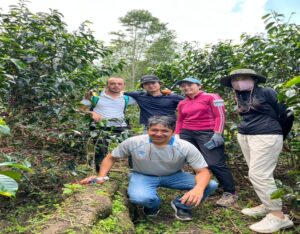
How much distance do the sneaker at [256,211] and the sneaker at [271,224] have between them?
0.89 ft

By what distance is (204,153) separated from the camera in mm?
3918

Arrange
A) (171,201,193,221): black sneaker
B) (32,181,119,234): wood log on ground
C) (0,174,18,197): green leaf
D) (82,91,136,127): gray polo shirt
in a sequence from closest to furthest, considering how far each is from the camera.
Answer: (0,174,18,197): green leaf < (32,181,119,234): wood log on ground < (171,201,193,221): black sneaker < (82,91,136,127): gray polo shirt

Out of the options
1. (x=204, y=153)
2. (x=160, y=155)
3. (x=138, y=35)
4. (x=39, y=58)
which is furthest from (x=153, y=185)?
(x=138, y=35)

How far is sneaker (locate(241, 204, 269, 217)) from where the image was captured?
3.48 m

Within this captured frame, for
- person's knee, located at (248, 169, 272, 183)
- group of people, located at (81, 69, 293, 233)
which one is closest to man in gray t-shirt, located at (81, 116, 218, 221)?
group of people, located at (81, 69, 293, 233)

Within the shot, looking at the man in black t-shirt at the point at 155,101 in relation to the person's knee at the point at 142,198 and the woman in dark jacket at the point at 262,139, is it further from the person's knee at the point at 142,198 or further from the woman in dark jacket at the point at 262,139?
the person's knee at the point at 142,198

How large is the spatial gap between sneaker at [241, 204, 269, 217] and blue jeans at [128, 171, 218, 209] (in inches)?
17.9

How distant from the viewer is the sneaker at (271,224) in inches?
122

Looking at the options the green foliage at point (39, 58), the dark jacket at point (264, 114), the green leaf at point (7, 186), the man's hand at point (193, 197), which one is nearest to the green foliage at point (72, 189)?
the green foliage at point (39, 58)

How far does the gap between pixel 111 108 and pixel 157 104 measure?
1.93ft

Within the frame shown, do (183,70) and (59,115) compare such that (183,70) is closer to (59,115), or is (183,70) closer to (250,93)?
(250,93)

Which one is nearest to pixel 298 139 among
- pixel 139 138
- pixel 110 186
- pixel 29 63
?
pixel 139 138

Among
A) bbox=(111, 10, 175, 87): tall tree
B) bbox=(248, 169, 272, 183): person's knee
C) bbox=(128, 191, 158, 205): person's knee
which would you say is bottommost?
bbox=(128, 191, 158, 205): person's knee

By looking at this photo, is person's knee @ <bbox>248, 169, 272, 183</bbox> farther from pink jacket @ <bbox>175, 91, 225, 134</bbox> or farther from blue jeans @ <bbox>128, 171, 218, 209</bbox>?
pink jacket @ <bbox>175, 91, 225, 134</bbox>
